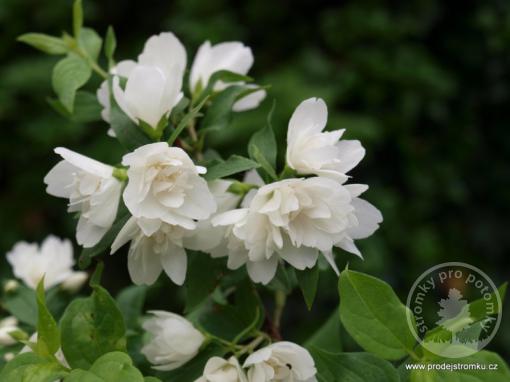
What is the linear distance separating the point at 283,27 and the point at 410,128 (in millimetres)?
553

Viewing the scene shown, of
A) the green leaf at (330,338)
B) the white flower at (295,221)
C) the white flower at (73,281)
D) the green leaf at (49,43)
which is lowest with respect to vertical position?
the green leaf at (330,338)

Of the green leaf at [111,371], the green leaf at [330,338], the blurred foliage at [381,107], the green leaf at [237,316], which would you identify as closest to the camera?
the green leaf at [111,371]

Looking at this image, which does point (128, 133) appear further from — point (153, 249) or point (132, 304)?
point (132, 304)

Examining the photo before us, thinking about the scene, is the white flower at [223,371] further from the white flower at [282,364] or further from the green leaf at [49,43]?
the green leaf at [49,43]

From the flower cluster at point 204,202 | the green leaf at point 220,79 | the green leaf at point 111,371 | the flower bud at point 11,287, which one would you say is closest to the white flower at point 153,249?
the flower cluster at point 204,202

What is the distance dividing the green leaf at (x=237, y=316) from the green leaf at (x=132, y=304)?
0.14 metres

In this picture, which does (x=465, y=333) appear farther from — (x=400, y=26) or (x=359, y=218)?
(x=400, y=26)

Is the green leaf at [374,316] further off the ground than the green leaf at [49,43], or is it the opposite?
the green leaf at [49,43]

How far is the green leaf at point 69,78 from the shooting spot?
2.88 ft

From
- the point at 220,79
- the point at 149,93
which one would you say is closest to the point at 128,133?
the point at 149,93

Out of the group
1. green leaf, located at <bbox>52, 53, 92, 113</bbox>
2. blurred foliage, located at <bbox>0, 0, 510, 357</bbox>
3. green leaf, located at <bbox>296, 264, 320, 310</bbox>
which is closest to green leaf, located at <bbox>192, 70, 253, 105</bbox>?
green leaf, located at <bbox>52, 53, 92, 113</bbox>

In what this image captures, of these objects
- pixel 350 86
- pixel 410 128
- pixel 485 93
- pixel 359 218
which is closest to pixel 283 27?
pixel 350 86

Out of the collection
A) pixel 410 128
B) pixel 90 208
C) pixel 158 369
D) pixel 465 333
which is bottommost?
pixel 410 128

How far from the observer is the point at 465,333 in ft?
2.35
